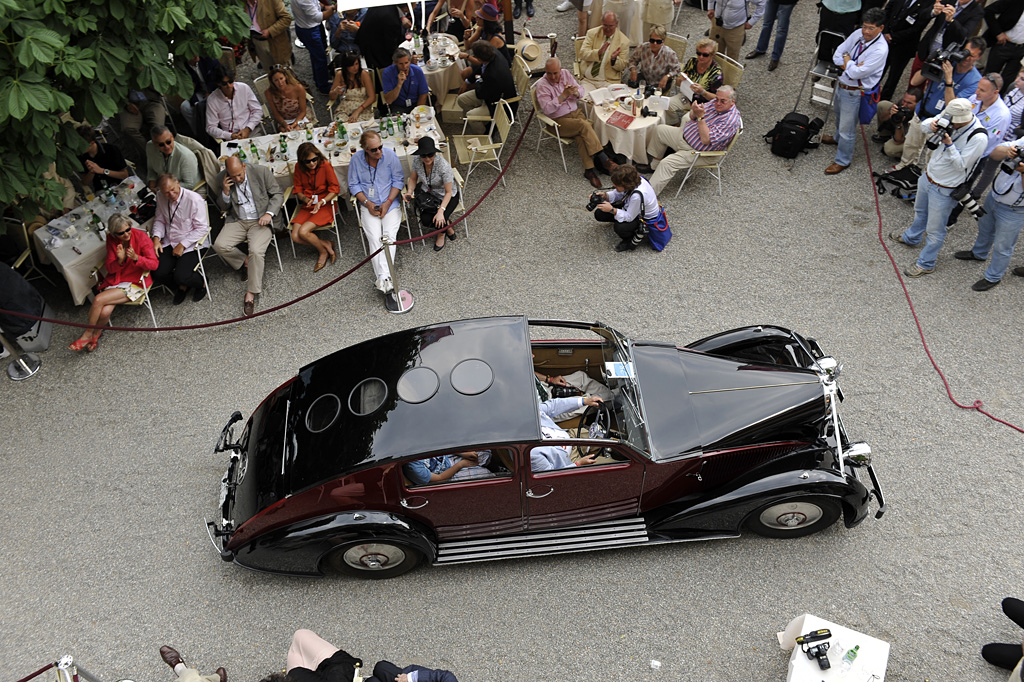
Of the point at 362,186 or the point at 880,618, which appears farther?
the point at 362,186

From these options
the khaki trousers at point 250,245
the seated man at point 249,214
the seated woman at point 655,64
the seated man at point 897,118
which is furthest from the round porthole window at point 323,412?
the seated man at point 897,118

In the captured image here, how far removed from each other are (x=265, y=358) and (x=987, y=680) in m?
6.35

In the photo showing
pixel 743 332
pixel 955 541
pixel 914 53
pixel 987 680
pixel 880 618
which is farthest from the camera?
pixel 914 53

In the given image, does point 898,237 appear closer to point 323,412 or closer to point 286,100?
point 323,412

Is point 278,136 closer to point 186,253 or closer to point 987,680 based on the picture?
point 186,253

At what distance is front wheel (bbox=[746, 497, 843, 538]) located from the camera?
16.8 ft

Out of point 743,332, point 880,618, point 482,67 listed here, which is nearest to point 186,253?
point 482,67

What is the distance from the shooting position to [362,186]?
25.4ft

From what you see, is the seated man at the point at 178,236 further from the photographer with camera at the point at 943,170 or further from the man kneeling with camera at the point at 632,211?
the photographer with camera at the point at 943,170

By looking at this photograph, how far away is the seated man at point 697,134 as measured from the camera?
8281 mm

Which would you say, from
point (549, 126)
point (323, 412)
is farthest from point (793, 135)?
point (323, 412)

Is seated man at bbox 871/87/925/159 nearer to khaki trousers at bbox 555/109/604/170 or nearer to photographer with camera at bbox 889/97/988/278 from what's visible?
photographer with camera at bbox 889/97/988/278

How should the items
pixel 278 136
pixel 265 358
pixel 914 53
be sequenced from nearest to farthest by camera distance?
pixel 265 358 → pixel 278 136 → pixel 914 53

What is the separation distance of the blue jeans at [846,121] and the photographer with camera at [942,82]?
0.58 metres
